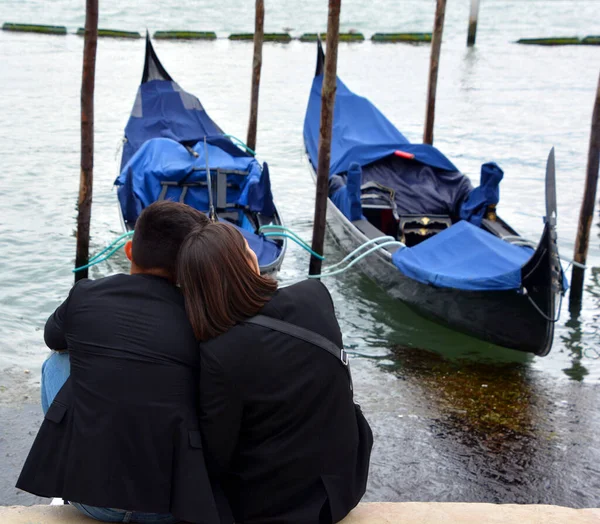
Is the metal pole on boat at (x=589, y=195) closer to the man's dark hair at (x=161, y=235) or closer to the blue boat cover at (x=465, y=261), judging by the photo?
the blue boat cover at (x=465, y=261)

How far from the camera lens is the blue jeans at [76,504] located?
6.56 feet

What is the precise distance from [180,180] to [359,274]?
1858mm

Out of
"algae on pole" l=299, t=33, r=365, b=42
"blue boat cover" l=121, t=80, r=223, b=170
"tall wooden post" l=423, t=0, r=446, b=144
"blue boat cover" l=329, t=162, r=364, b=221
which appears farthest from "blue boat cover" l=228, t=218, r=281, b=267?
"algae on pole" l=299, t=33, r=365, b=42

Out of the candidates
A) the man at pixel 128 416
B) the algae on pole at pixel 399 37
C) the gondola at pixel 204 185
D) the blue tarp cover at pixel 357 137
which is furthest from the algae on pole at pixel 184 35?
the man at pixel 128 416

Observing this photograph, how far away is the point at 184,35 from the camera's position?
29641 mm

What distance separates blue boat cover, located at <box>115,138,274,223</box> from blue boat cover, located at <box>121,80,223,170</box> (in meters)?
1.69

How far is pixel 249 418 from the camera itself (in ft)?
6.26

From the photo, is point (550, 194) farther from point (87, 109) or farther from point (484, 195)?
point (87, 109)

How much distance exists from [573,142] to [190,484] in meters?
14.0

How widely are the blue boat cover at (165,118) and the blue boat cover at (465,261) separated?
12.7 feet

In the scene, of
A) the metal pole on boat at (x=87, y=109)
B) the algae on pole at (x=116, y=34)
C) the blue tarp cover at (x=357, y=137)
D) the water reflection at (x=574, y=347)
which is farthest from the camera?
the algae on pole at (x=116, y=34)

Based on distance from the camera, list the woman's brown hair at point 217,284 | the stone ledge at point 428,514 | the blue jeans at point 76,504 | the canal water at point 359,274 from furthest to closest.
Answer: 1. the canal water at point 359,274
2. the stone ledge at point 428,514
3. the blue jeans at point 76,504
4. the woman's brown hair at point 217,284

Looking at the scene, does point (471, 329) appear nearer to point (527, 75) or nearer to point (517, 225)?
point (517, 225)

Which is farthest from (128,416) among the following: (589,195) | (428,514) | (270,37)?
(270,37)
